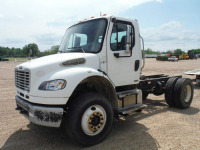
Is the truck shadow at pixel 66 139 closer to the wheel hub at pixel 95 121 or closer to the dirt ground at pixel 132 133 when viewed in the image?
the dirt ground at pixel 132 133

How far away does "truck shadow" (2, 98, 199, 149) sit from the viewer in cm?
369

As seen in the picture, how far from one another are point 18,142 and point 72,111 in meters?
1.53

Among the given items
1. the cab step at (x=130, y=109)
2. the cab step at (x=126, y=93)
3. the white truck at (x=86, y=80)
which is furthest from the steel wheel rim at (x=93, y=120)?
the cab step at (x=126, y=93)

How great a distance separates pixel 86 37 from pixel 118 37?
785 mm

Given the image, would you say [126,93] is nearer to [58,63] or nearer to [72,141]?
[72,141]

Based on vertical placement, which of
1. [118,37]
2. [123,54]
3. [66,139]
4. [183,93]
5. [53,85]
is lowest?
[66,139]

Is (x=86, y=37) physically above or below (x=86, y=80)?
above

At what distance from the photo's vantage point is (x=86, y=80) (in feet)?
13.2

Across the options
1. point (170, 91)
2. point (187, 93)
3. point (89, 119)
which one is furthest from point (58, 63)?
point (187, 93)

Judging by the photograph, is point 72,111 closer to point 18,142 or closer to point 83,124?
point 83,124

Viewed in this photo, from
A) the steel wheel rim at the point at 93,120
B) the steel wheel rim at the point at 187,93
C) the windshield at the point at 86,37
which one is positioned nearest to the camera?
the steel wheel rim at the point at 93,120

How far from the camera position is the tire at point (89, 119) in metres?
3.45

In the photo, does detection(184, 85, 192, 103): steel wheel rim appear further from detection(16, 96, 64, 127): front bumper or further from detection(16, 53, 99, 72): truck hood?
detection(16, 96, 64, 127): front bumper

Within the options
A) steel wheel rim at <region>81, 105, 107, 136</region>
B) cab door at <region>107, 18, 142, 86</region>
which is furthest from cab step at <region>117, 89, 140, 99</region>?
steel wheel rim at <region>81, 105, 107, 136</region>
